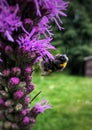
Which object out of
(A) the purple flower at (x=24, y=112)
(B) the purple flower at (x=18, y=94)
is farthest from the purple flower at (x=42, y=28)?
(A) the purple flower at (x=24, y=112)

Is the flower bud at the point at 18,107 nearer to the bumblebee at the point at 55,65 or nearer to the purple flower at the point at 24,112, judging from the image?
the purple flower at the point at 24,112

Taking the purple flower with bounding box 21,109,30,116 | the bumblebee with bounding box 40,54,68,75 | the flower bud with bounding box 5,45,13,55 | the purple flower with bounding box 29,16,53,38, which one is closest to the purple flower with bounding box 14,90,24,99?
the purple flower with bounding box 21,109,30,116

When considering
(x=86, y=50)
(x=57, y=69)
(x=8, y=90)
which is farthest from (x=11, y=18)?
(x=86, y=50)

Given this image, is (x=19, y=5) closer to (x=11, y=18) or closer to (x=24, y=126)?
(x=11, y=18)

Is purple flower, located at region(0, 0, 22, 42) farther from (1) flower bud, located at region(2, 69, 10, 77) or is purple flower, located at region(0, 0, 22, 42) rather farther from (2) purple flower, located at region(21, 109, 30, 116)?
(2) purple flower, located at region(21, 109, 30, 116)

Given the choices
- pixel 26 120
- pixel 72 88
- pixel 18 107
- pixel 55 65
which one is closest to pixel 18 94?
pixel 18 107

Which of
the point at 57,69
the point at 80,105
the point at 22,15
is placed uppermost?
the point at 22,15

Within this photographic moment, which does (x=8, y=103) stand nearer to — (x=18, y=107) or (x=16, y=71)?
(x=18, y=107)
